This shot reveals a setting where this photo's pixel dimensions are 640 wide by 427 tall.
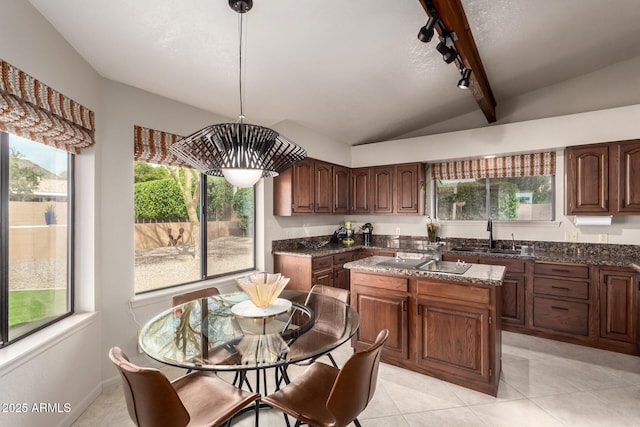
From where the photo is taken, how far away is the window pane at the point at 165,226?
9.48 ft

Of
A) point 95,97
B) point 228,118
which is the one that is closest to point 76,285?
point 95,97

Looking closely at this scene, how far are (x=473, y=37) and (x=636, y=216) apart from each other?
286 cm

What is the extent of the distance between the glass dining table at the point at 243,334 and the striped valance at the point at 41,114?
1.37m

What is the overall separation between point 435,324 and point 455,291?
34 centimetres

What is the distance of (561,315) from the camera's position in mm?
3344

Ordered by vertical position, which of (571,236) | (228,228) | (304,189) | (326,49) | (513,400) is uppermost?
(326,49)

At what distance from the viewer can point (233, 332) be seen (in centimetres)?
168

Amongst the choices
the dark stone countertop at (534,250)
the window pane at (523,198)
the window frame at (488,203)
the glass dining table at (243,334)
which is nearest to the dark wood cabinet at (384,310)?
the glass dining table at (243,334)

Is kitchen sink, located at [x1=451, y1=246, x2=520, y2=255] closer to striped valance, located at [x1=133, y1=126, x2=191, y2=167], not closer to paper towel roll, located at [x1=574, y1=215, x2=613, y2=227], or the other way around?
paper towel roll, located at [x1=574, y1=215, x2=613, y2=227]

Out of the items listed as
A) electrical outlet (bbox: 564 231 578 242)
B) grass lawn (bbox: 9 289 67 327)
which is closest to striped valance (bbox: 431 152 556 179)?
electrical outlet (bbox: 564 231 578 242)

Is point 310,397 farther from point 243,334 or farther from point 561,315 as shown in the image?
point 561,315

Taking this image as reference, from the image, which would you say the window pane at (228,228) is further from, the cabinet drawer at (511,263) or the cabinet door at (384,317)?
the cabinet drawer at (511,263)

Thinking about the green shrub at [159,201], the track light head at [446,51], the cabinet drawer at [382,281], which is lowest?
the cabinet drawer at [382,281]

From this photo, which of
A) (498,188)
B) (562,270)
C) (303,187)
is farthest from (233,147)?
(498,188)
